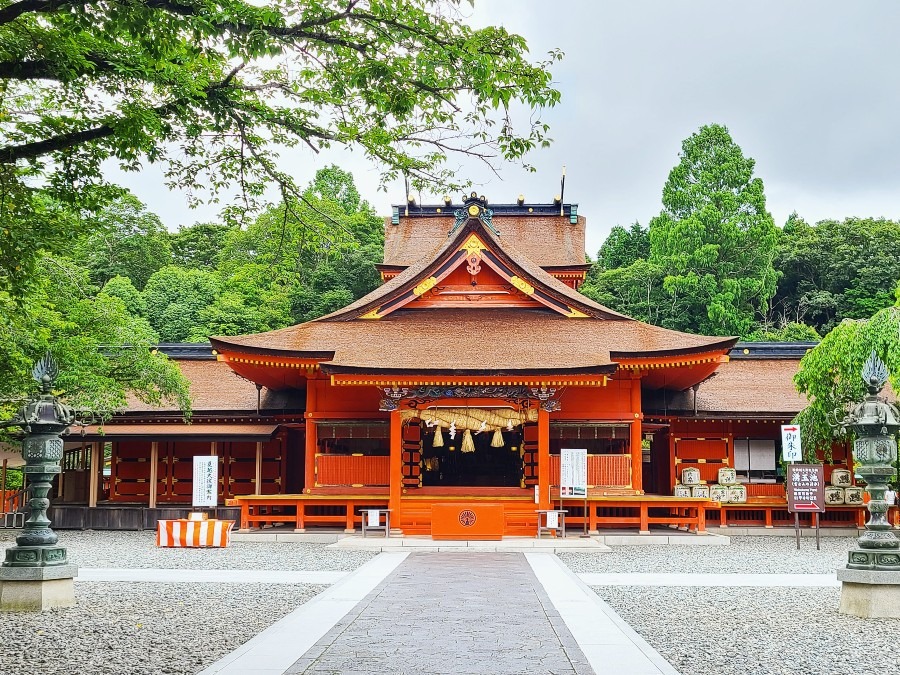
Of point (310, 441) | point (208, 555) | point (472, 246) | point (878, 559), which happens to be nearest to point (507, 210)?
point (472, 246)

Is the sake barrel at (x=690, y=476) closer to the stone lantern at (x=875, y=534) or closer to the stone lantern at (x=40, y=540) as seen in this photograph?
the stone lantern at (x=875, y=534)

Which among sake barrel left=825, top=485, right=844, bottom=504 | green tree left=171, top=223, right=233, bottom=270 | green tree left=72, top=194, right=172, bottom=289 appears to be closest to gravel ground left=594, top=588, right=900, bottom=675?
sake barrel left=825, top=485, right=844, bottom=504

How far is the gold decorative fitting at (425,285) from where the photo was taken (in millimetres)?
23609

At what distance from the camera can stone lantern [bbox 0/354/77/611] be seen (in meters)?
10.2

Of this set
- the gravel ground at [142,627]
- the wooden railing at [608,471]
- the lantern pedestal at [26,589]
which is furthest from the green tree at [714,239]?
the lantern pedestal at [26,589]

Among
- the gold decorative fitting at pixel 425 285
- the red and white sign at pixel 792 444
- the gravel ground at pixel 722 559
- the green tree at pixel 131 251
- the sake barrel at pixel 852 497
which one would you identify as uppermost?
the green tree at pixel 131 251

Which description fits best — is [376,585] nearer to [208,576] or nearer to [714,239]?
[208,576]

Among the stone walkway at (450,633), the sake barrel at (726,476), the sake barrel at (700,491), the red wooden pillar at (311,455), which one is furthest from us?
the sake barrel at (726,476)

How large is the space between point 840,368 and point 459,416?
8937 millimetres

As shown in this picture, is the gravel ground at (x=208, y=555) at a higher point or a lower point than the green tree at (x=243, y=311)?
lower

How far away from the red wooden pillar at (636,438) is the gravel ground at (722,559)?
2.54 meters

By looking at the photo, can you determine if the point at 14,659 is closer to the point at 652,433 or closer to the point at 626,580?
the point at 626,580

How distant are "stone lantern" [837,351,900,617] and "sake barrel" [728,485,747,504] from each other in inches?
499

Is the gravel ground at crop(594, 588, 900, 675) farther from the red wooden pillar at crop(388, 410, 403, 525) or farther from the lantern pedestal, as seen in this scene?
the red wooden pillar at crop(388, 410, 403, 525)
